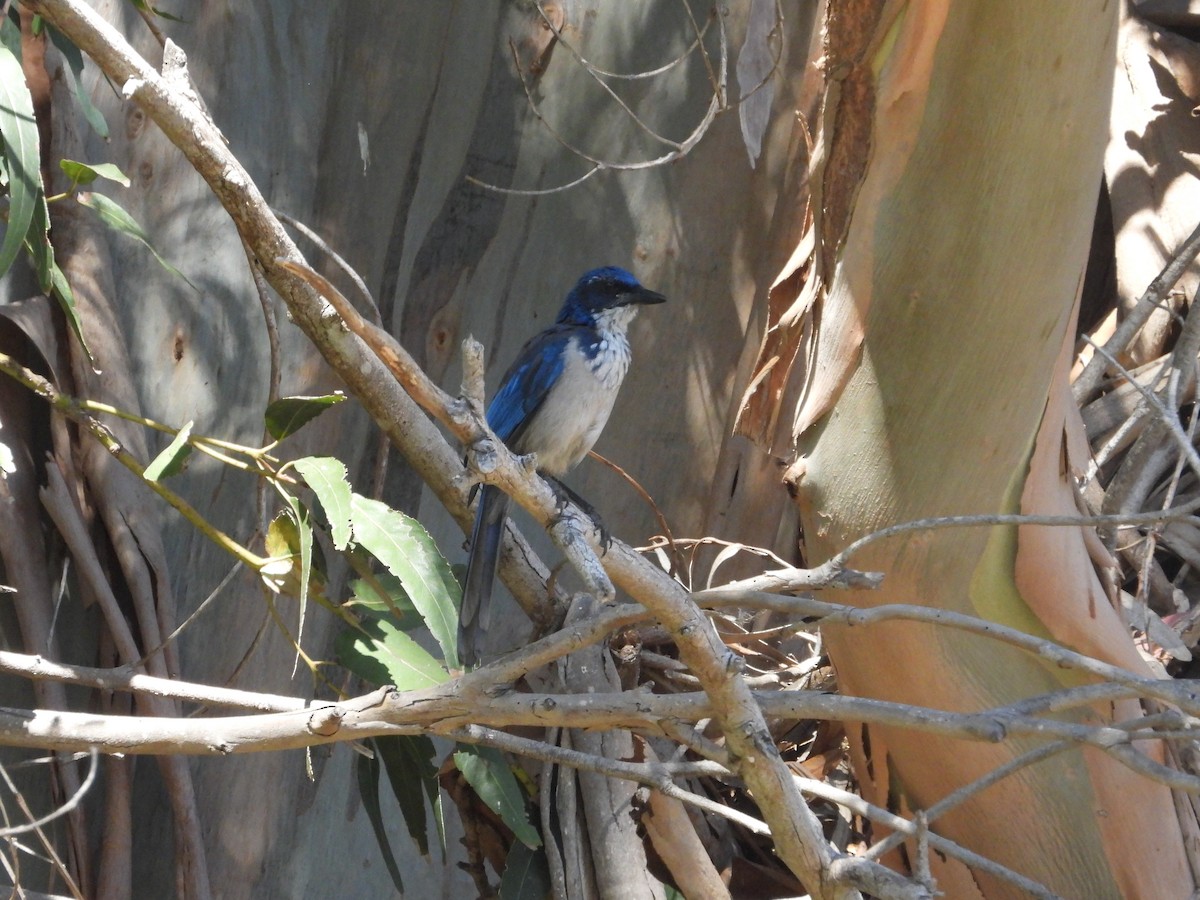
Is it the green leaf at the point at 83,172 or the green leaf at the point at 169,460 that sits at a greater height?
the green leaf at the point at 83,172

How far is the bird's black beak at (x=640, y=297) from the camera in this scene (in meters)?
3.38

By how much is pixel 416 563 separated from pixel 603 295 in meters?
1.62

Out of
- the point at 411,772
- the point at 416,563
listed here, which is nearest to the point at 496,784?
the point at 411,772

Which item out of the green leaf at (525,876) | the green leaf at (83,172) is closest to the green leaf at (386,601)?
the green leaf at (525,876)

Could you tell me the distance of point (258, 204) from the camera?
162 cm

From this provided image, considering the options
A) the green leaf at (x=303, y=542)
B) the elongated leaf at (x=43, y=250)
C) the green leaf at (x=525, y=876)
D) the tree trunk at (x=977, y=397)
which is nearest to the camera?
the green leaf at (x=303, y=542)

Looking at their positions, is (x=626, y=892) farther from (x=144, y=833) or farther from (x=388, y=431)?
(x=144, y=833)

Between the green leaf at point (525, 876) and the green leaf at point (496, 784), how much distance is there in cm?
9

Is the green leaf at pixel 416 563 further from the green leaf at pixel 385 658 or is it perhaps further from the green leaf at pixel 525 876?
the green leaf at pixel 525 876

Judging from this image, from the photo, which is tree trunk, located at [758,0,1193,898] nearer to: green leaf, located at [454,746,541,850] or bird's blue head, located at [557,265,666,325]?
green leaf, located at [454,746,541,850]

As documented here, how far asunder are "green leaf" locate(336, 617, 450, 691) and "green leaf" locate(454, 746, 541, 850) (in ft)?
0.85

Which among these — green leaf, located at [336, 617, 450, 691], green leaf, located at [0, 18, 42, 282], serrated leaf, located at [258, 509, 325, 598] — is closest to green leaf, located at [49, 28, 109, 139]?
green leaf, located at [0, 18, 42, 282]

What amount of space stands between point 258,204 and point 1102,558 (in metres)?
2.01

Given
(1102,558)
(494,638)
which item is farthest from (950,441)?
(494,638)
